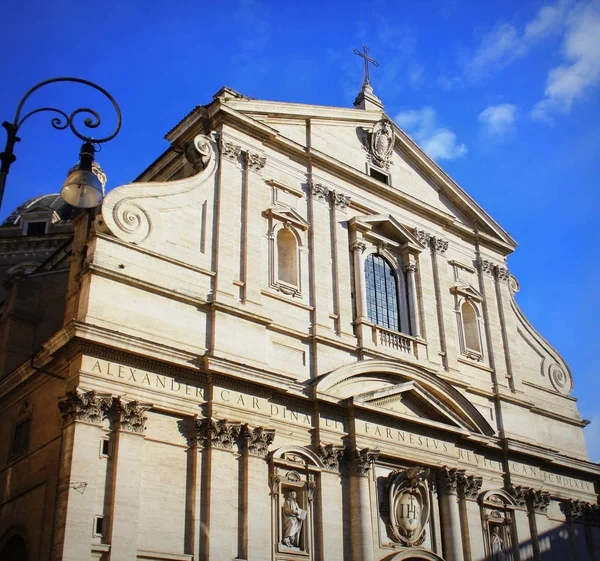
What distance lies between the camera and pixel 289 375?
18062 millimetres

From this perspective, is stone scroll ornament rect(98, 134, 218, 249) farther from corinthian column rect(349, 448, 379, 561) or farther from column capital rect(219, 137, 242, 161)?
corinthian column rect(349, 448, 379, 561)

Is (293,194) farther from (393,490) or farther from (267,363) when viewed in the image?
(393,490)

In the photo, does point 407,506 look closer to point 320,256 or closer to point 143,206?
point 320,256

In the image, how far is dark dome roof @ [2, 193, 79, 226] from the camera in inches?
1319

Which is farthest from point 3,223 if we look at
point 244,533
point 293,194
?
point 244,533

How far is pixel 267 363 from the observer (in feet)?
58.1

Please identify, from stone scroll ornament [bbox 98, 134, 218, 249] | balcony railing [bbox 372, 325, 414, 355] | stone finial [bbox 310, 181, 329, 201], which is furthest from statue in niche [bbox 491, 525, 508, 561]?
stone scroll ornament [bbox 98, 134, 218, 249]

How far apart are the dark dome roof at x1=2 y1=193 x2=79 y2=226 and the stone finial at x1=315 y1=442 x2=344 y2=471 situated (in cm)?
1915

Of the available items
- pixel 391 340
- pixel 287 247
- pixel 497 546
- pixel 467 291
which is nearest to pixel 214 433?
pixel 287 247

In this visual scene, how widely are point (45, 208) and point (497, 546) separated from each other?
21877 millimetres

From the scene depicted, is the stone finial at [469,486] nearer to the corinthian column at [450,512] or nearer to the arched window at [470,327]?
the corinthian column at [450,512]

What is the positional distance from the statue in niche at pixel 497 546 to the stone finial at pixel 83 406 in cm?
1081

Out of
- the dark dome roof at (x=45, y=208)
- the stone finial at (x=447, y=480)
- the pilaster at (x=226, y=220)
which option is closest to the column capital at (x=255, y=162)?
the pilaster at (x=226, y=220)

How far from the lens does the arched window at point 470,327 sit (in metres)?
23.6
